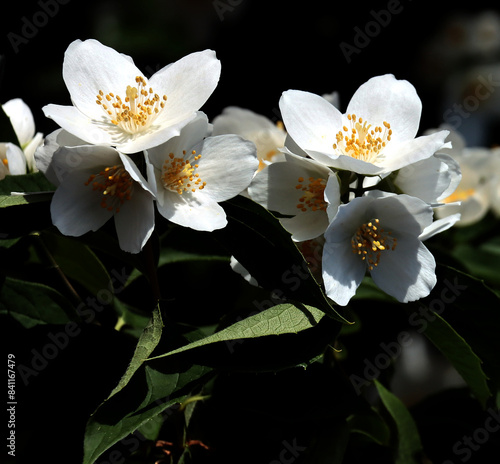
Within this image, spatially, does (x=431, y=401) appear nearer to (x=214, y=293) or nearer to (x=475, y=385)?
(x=475, y=385)

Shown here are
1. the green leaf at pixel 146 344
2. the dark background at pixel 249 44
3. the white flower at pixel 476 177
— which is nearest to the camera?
the green leaf at pixel 146 344

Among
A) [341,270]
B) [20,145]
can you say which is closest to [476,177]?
[341,270]

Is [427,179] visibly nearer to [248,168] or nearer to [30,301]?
[248,168]

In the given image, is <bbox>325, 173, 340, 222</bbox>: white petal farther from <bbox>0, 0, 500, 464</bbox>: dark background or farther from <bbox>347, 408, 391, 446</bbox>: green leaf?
<bbox>0, 0, 500, 464</bbox>: dark background

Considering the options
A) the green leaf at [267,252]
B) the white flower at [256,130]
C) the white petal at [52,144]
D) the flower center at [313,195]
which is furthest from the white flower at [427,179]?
the white petal at [52,144]

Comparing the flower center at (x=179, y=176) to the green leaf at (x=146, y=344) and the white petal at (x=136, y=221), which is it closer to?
the white petal at (x=136, y=221)

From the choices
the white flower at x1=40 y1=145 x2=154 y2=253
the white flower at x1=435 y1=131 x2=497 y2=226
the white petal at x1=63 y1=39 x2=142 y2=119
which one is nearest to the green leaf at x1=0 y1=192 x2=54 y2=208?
the white flower at x1=40 y1=145 x2=154 y2=253

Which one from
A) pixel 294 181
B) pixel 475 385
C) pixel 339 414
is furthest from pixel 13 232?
pixel 475 385
